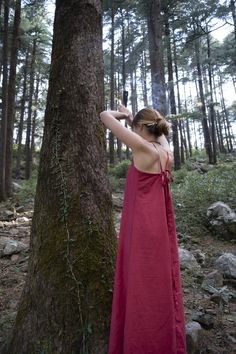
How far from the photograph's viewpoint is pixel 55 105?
116 inches

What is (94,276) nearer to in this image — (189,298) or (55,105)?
(55,105)

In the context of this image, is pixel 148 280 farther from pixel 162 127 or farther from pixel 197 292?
pixel 197 292

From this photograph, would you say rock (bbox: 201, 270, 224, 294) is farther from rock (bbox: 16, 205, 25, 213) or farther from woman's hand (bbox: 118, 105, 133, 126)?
rock (bbox: 16, 205, 25, 213)

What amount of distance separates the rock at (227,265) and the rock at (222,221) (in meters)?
1.73

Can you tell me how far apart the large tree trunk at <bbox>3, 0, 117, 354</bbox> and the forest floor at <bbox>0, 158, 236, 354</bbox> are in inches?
30.9

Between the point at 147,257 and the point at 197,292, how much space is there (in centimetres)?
267

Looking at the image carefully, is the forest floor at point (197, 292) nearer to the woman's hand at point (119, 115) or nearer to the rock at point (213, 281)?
the rock at point (213, 281)

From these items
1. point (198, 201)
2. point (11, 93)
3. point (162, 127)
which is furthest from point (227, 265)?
point (11, 93)

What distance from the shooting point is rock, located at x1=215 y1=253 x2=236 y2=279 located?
4884mm

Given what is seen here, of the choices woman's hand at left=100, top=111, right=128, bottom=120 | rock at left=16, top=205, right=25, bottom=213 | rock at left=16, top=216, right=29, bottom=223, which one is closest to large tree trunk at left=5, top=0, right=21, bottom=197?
rock at left=16, top=205, right=25, bottom=213

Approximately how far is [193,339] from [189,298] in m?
1.24

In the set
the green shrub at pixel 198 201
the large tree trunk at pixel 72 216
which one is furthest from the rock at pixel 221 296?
the green shrub at pixel 198 201

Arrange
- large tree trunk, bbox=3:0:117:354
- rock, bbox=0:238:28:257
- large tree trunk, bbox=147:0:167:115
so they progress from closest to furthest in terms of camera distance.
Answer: large tree trunk, bbox=3:0:117:354 < rock, bbox=0:238:28:257 < large tree trunk, bbox=147:0:167:115

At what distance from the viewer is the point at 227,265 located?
508cm
